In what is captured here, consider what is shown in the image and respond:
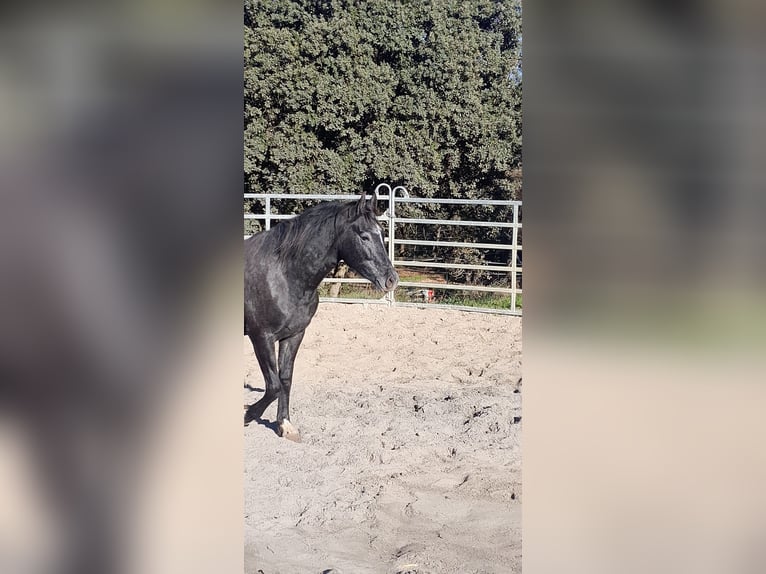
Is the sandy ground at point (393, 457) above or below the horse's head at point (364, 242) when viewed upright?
below

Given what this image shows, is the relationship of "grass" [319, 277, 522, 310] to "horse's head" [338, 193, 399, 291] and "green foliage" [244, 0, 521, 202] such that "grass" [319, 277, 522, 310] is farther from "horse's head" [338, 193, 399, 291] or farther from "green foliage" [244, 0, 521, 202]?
"horse's head" [338, 193, 399, 291]

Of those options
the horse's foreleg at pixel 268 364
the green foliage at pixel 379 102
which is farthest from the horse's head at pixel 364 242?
the green foliage at pixel 379 102

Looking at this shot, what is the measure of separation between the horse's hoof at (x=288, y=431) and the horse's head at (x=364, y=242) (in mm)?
807

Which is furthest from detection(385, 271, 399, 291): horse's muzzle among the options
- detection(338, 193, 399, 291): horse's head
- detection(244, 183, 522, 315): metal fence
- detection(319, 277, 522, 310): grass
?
detection(319, 277, 522, 310): grass

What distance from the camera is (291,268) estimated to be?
150 inches

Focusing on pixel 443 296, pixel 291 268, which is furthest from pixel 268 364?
pixel 443 296

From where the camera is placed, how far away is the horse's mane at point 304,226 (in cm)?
384

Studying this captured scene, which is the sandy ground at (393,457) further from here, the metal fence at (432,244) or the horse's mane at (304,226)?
the horse's mane at (304,226)

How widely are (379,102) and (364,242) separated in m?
4.43

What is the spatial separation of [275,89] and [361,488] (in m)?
5.62
